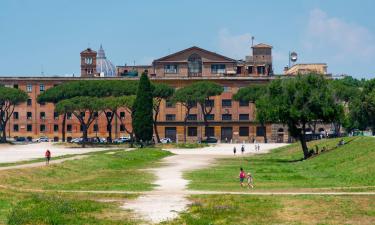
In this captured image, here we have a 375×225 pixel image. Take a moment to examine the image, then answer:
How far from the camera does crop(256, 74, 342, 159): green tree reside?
8731 centimetres

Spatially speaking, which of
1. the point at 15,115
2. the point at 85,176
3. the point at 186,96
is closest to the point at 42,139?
the point at 15,115

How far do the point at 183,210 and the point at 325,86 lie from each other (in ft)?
174

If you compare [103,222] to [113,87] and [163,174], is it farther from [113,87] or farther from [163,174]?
[113,87]

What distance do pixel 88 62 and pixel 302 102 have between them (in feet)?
367

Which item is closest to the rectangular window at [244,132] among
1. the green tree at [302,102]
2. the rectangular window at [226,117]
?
the rectangular window at [226,117]

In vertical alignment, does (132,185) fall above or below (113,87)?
below

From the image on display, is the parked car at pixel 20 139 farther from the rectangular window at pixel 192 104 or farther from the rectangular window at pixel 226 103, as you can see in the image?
the rectangular window at pixel 226 103

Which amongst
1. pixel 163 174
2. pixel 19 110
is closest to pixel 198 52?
pixel 19 110

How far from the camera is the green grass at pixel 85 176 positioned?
176 feet

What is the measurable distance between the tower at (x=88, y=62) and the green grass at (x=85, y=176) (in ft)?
334

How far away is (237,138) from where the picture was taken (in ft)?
542

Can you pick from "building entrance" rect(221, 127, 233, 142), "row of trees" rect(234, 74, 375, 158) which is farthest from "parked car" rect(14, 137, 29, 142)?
"row of trees" rect(234, 74, 375, 158)

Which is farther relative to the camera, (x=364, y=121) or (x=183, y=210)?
(x=364, y=121)

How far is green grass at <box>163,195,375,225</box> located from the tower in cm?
14816
